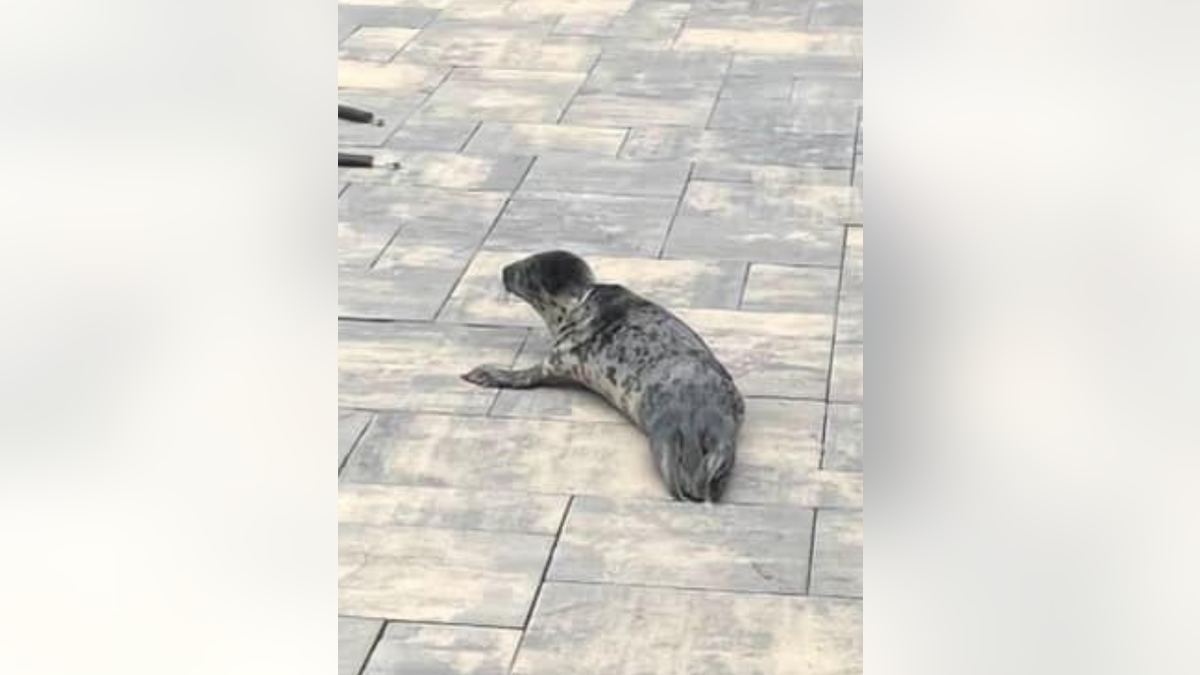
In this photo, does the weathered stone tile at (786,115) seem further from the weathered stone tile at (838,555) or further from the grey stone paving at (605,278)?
the weathered stone tile at (838,555)

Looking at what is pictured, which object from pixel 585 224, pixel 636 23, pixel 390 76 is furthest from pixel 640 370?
pixel 636 23

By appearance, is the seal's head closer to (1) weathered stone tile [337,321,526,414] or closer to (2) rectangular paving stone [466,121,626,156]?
(1) weathered stone tile [337,321,526,414]

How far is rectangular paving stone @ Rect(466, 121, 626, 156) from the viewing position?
5.22 meters

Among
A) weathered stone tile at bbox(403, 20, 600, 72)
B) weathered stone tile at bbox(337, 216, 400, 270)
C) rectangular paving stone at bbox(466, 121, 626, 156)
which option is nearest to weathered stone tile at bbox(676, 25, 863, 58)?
weathered stone tile at bbox(403, 20, 600, 72)

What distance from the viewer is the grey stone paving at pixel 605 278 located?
2971mm

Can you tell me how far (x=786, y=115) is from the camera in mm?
5527

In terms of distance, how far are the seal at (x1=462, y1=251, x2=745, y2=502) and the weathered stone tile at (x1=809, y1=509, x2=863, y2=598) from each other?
198 millimetres

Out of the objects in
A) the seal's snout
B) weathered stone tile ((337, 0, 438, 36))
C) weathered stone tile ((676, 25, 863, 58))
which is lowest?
weathered stone tile ((337, 0, 438, 36))

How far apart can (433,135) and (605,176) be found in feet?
1.84

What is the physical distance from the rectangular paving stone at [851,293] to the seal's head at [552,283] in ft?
1.68
